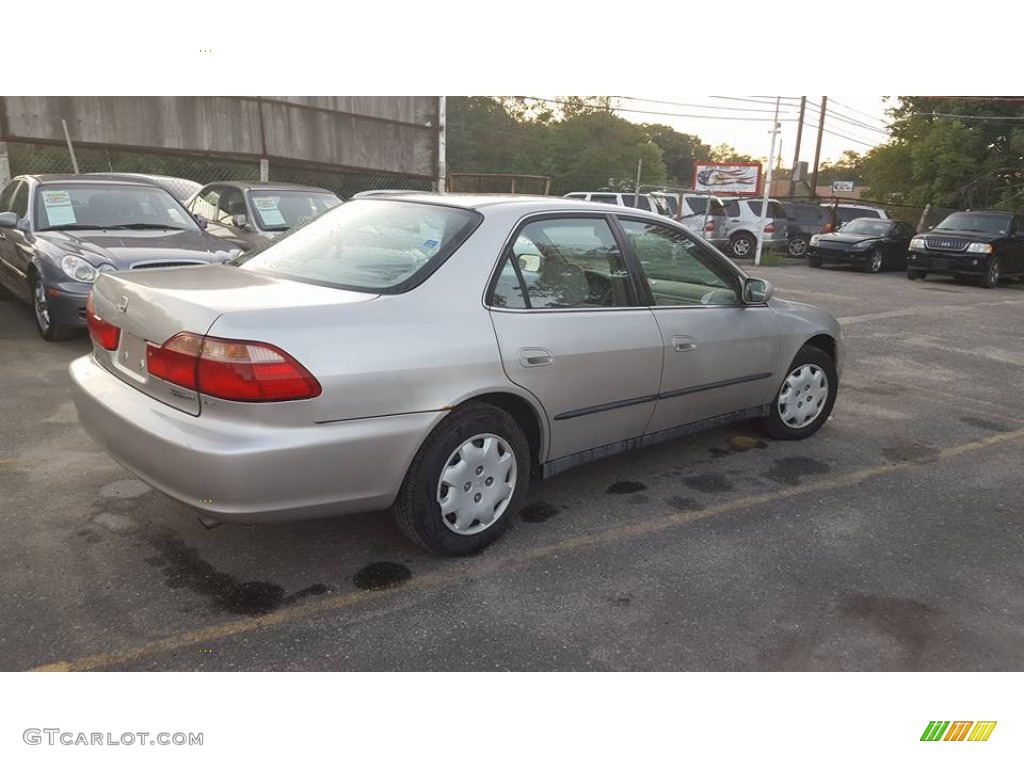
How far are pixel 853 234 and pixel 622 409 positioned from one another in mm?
16983

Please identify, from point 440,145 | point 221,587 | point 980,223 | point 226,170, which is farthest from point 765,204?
point 221,587

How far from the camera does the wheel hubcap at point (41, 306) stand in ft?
21.3

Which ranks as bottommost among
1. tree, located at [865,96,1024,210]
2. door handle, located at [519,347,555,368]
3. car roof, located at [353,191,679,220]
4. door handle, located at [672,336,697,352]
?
door handle, located at [672,336,697,352]

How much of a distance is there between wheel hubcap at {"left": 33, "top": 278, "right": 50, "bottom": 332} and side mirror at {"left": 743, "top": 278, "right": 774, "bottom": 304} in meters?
5.65

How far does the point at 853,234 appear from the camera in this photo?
18359mm

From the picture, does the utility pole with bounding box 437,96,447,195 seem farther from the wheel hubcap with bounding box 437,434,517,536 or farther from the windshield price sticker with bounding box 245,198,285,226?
the wheel hubcap with bounding box 437,434,517,536

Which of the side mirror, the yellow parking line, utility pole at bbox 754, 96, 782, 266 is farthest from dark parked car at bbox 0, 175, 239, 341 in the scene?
utility pole at bbox 754, 96, 782, 266

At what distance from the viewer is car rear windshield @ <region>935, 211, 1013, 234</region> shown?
16.0 m

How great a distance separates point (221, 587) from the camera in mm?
2943

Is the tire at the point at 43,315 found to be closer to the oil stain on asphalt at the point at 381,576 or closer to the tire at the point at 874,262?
the oil stain on asphalt at the point at 381,576

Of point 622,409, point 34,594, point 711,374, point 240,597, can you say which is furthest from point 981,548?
point 34,594

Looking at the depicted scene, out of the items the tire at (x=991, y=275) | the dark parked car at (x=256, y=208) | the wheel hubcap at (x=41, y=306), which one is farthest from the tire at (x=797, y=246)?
the wheel hubcap at (x=41, y=306)

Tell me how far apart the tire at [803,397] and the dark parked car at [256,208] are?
18.0ft
